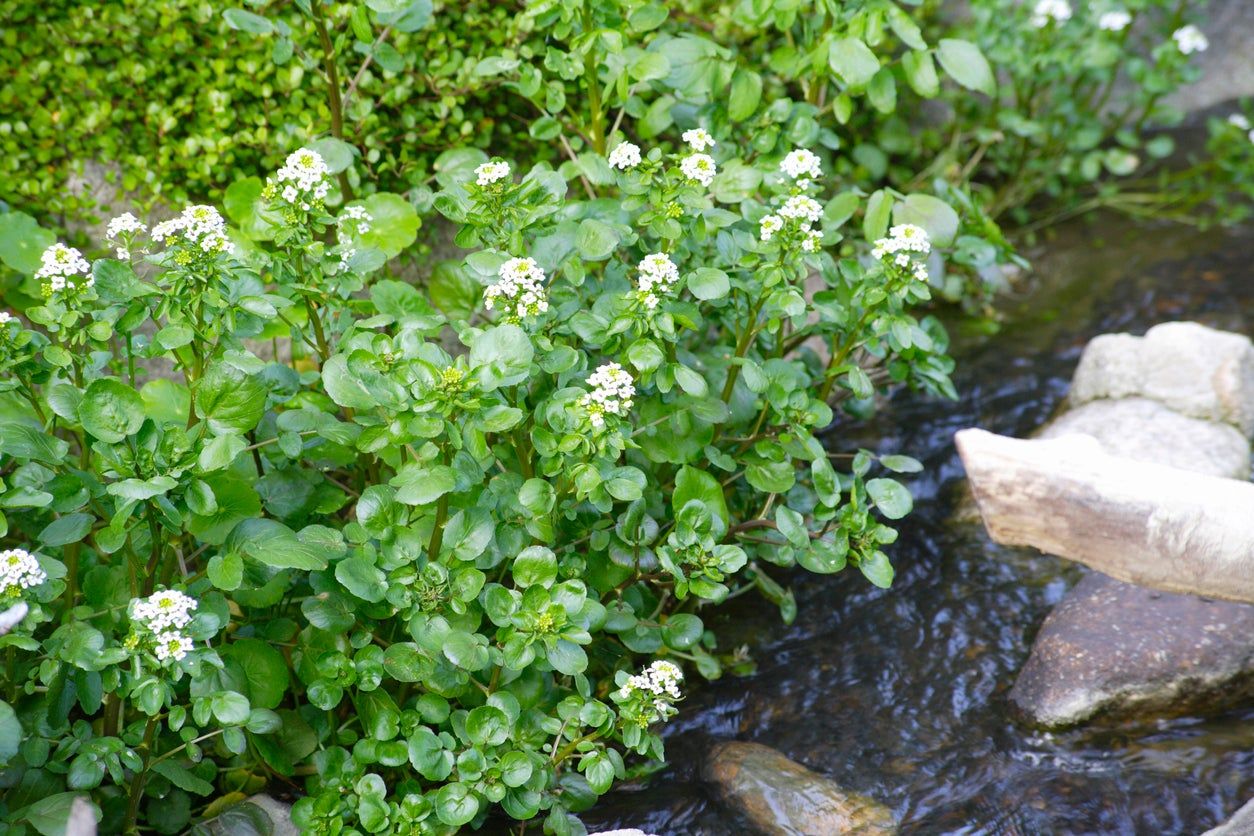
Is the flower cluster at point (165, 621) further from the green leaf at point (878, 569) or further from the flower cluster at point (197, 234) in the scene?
the green leaf at point (878, 569)

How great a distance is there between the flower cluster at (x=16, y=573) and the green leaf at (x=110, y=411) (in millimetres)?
268

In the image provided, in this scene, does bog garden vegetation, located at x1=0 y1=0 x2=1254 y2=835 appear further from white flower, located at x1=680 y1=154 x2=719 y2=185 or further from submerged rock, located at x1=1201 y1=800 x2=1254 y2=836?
submerged rock, located at x1=1201 y1=800 x2=1254 y2=836

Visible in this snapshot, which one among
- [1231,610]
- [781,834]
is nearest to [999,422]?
[1231,610]

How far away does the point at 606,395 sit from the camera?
A: 2.32 meters

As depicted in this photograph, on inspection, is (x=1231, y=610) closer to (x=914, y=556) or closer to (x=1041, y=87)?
(x=914, y=556)

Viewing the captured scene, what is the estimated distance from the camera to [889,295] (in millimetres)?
2795

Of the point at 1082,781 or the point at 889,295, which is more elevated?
the point at 889,295

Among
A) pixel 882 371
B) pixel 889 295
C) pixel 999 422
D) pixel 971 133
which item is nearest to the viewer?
pixel 889 295

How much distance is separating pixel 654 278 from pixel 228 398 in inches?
37.7

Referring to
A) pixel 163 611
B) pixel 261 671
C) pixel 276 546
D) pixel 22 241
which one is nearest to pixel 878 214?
pixel 276 546

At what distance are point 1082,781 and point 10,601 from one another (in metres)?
2.56

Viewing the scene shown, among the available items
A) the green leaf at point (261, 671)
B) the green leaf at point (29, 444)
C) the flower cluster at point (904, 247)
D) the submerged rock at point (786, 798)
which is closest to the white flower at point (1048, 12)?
the flower cluster at point (904, 247)

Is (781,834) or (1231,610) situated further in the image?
(1231,610)

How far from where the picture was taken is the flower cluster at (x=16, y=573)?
2080mm
